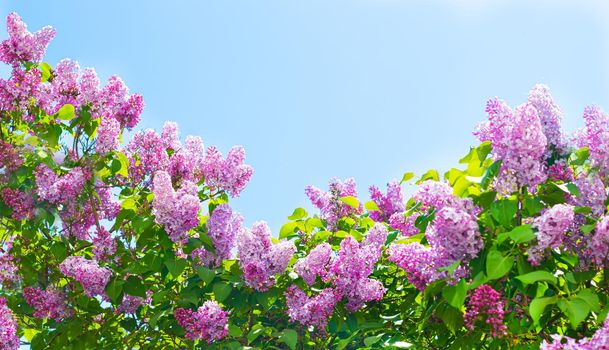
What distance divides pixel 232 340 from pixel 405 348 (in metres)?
1.45

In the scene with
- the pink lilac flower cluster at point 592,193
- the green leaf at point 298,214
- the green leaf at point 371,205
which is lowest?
the pink lilac flower cluster at point 592,193

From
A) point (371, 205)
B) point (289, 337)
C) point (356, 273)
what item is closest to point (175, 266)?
point (289, 337)

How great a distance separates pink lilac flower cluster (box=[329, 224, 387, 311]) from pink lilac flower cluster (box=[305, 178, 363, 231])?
1030 millimetres

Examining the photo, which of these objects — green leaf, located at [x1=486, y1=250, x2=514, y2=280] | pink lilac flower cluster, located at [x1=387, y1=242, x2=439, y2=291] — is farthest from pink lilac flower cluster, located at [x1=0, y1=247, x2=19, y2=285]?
green leaf, located at [x1=486, y1=250, x2=514, y2=280]

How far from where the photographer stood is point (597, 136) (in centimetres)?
449

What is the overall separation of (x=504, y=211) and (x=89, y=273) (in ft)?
10.3

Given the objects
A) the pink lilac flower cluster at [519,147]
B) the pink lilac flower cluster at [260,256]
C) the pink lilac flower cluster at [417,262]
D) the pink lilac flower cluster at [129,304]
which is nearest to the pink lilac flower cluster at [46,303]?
the pink lilac flower cluster at [129,304]

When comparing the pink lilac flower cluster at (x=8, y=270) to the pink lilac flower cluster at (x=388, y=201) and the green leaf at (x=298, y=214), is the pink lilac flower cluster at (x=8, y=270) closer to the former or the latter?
the green leaf at (x=298, y=214)

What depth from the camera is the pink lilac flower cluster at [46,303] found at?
620cm

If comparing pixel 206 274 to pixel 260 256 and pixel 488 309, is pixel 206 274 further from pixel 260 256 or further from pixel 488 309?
pixel 488 309

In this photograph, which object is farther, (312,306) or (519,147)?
(312,306)

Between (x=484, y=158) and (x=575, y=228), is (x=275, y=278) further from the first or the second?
(x=575, y=228)

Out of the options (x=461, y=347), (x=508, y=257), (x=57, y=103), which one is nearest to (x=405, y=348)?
(x=461, y=347)

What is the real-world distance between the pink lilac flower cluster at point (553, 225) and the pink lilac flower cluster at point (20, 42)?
4781 millimetres
